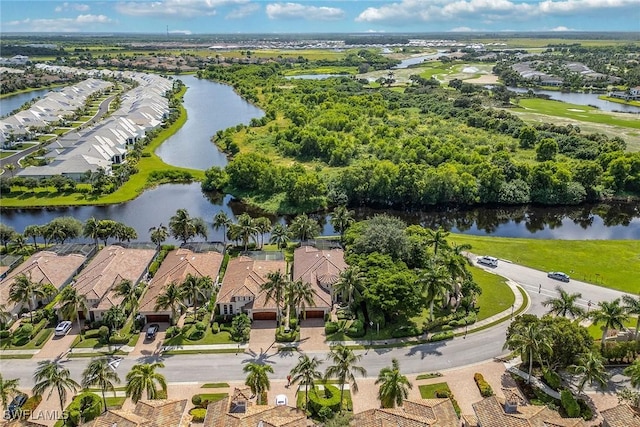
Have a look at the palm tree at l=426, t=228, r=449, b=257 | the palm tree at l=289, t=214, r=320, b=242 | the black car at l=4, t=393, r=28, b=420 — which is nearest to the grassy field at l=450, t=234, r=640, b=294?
the palm tree at l=426, t=228, r=449, b=257

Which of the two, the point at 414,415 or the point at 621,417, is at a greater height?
the point at 414,415

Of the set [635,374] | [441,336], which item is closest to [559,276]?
[441,336]

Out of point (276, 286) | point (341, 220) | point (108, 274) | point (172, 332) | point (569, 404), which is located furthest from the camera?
point (341, 220)

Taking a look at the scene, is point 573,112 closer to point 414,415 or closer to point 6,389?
point 414,415

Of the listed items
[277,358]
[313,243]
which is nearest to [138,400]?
[277,358]

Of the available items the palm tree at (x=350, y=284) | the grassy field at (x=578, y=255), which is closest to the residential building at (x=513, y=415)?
the palm tree at (x=350, y=284)

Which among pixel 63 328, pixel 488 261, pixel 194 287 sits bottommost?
pixel 63 328

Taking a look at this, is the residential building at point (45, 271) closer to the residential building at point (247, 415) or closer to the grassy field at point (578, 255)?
the residential building at point (247, 415)
